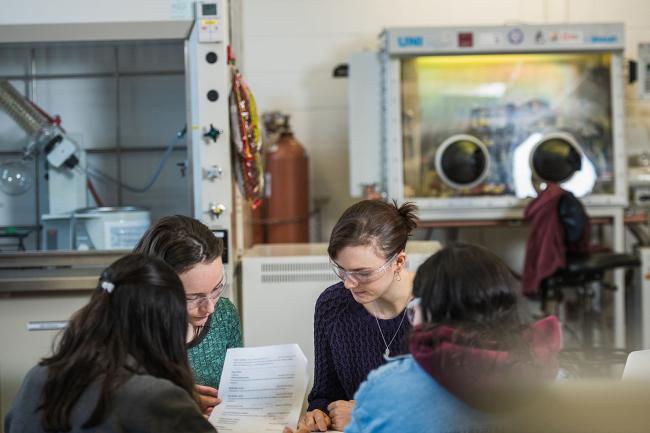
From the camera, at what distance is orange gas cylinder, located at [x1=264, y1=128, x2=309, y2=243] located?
16.3ft

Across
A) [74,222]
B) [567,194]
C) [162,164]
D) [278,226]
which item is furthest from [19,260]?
[567,194]

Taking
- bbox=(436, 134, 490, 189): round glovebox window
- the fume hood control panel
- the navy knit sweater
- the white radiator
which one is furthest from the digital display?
bbox=(436, 134, 490, 189): round glovebox window

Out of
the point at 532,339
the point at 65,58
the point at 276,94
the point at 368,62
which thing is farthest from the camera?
the point at 276,94

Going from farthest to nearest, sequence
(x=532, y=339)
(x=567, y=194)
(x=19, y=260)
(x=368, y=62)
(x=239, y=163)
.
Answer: (x=368, y=62), (x=567, y=194), (x=239, y=163), (x=19, y=260), (x=532, y=339)

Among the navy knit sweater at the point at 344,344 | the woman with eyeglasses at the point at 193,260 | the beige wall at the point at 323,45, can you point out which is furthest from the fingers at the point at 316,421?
the beige wall at the point at 323,45

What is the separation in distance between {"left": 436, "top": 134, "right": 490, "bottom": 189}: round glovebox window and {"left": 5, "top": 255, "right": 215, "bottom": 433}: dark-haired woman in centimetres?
350

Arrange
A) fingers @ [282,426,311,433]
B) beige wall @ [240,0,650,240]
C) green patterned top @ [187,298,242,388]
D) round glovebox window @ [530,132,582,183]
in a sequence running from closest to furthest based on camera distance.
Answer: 1. fingers @ [282,426,311,433]
2. green patterned top @ [187,298,242,388]
3. round glovebox window @ [530,132,582,183]
4. beige wall @ [240,0,650,240]

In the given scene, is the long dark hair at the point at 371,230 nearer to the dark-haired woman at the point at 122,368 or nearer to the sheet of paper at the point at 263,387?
the sheet of paper at the point at 263,387

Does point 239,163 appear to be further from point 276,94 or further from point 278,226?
point 276,94

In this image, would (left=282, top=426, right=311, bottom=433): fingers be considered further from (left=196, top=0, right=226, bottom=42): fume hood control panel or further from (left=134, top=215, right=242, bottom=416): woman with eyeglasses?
(left=196, top=0, right=226, bottom=42): fume hood control panel

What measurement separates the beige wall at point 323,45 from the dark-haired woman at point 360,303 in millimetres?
3341

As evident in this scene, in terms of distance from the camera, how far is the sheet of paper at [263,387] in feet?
5.90

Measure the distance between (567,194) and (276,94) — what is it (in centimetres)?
198

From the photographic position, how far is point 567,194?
167 inches
